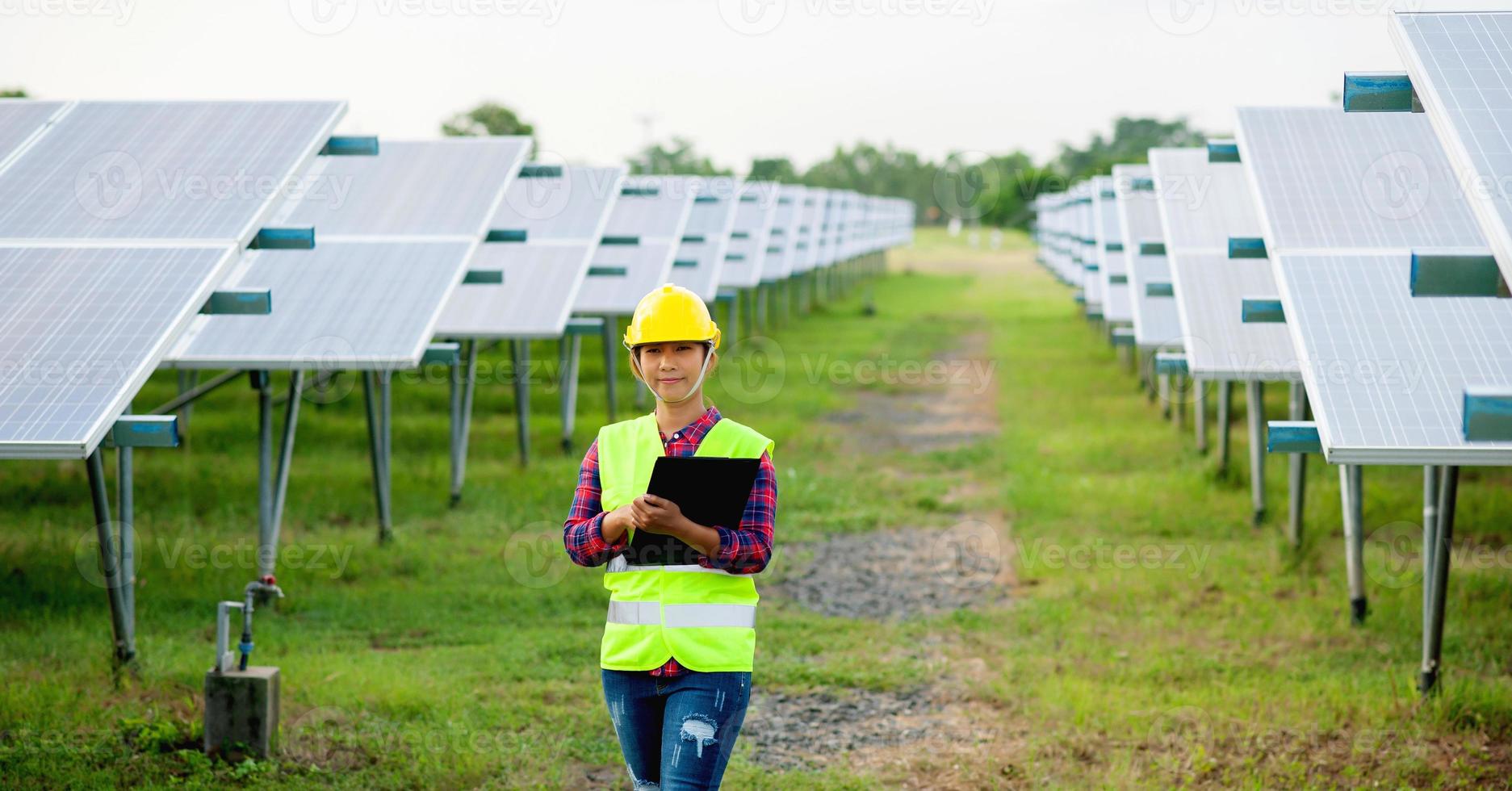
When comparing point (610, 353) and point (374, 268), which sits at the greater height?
point (374, 268)

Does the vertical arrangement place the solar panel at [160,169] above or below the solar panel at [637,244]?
above

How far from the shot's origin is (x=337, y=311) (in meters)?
8.80

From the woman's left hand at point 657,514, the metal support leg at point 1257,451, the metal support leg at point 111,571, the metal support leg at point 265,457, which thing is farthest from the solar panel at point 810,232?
the woman's left hand at point 657,514

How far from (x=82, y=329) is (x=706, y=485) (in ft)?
10.9

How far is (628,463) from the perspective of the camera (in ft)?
11.9

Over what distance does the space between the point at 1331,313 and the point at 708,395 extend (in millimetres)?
12270

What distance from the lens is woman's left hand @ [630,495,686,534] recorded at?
3340 millimetres

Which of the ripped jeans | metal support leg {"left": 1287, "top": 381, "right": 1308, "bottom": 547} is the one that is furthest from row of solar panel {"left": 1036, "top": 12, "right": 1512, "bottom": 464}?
the ripped jeans

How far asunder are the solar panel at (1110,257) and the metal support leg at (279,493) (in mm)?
8037

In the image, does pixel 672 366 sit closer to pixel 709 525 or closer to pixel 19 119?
pixel 709 525

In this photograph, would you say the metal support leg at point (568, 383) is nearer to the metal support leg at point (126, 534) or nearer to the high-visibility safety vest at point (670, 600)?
the metal support leg at point (126, 534)

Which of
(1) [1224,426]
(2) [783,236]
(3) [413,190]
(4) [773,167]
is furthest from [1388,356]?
(4) [773,167]

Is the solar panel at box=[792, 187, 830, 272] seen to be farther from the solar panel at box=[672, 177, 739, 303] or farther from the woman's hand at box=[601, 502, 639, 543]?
the woman's hand at box=[601, 502, 639, 543]

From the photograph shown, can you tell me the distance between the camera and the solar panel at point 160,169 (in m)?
6.46
